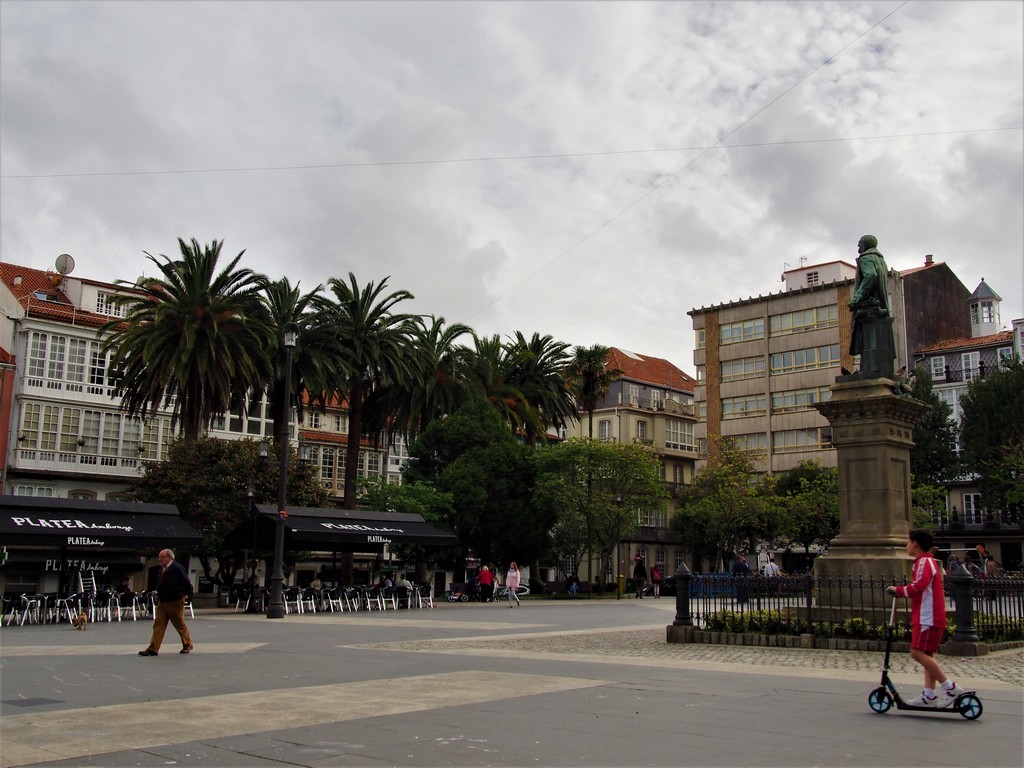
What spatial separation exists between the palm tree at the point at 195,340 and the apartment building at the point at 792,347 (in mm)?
38953

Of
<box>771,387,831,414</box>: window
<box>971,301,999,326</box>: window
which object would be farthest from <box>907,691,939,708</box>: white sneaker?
<box>971,301,999,326</box>: window

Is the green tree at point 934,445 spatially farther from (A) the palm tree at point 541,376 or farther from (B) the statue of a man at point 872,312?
(B) the statue of a man at point 872,312

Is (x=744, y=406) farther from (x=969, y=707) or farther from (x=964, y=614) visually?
(x=969, y=707)

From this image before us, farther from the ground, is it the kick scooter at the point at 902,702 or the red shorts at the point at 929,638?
the red shorts at the point at 929,638

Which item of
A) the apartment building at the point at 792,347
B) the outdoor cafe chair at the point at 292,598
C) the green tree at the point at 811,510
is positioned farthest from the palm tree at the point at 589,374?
the outdoor cafe chair at the point at 292,598

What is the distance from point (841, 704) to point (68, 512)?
2333 cm

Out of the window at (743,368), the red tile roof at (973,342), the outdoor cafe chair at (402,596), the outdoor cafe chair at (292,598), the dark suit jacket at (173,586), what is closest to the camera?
the dark suit jacket at (173,586)

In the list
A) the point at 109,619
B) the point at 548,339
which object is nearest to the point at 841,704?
the point at 109,619

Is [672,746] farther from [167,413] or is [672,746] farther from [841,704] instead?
[167,413]

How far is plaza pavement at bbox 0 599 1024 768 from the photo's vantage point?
6.98 metres

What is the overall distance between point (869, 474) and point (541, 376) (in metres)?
41.3

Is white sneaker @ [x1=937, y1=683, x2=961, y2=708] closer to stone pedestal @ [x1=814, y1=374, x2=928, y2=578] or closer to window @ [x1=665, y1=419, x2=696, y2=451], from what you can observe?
stone pedestal @ [x1=814, y1=374, x2=928, y2=578]

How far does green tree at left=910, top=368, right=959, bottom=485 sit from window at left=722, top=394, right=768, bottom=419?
13388 millimetres

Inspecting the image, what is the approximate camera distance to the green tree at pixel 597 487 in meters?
51.0
